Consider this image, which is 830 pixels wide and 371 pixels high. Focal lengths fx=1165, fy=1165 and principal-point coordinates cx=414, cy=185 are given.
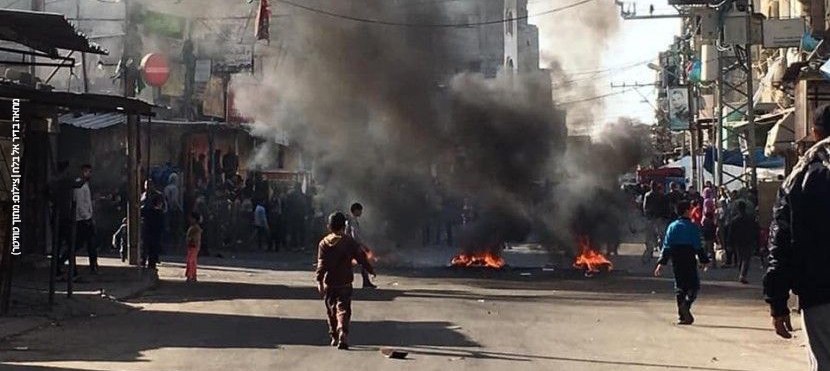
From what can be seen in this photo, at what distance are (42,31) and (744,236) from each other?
12738 mm

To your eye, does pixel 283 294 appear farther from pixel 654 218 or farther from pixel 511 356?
pixel 654 218

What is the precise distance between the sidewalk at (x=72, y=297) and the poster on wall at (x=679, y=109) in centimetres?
2589

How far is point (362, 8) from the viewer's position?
25859mm

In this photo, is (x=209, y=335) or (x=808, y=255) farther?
(x=209, y=335)

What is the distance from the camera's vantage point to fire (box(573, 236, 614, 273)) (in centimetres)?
2327

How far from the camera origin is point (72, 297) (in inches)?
575

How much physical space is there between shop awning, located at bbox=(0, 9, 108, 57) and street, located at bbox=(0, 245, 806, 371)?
131 inches

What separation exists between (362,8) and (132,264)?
9.35m

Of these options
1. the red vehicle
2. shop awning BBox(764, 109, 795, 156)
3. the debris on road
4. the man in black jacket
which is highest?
shop awning BBox(764, 109, 795, 156)

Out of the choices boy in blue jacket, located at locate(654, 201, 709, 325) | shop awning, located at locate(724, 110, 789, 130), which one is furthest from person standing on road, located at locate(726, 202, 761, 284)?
boy in blue jacket, located at locate(654, 201, 709, 325)

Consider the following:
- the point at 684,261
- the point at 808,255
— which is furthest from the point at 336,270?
the point at 808,255

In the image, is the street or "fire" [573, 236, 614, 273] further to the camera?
"fire" [573, 236, 614, 273]

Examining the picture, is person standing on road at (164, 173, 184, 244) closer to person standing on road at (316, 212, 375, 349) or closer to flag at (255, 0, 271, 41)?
flag at (255, 0, 271, 41)

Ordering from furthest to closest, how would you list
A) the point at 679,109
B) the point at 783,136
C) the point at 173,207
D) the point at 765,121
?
the point at 679,109 → the point at 765,121 → the point at 173,207 → the point at 783,136
